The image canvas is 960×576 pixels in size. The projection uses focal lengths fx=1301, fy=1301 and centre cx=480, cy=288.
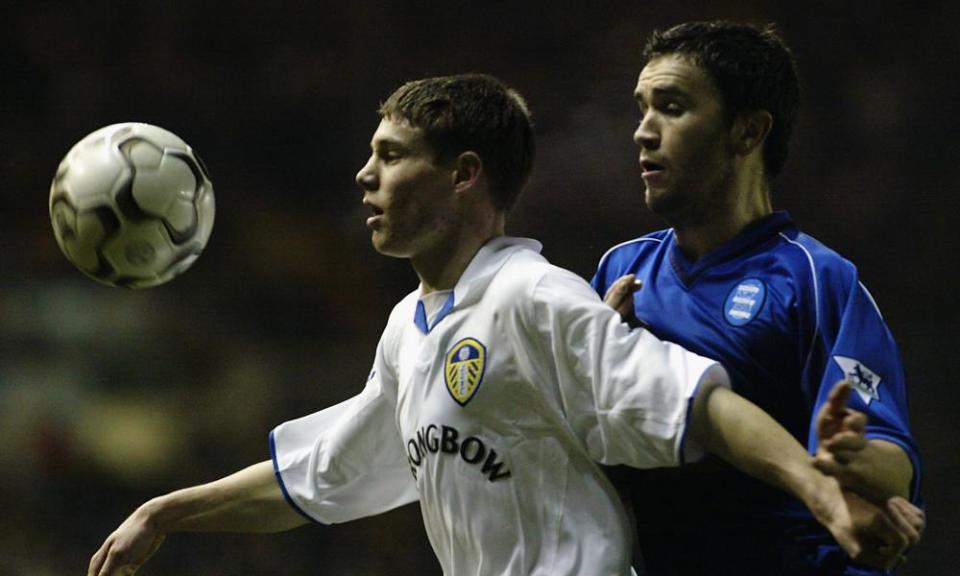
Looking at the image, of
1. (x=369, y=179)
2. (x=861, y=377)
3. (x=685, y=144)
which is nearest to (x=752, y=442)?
(x=861, y=377)

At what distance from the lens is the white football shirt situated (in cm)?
217

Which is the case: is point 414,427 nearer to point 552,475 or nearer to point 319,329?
point 552,475

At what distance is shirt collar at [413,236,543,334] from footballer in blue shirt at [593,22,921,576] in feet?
0.73

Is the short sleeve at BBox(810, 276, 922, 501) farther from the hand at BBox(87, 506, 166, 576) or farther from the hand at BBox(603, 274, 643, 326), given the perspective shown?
the hand at BBox(87, 506, 166, 576)

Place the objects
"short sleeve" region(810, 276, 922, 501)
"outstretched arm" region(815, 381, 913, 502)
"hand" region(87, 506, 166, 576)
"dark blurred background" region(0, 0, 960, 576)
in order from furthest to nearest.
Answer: "dark blurred background" region(0, 0, 960, 576) → "hand" region(87, 506, 166, 576) → "short sleeve" region(810, 276, 922, 501) → "outstretched arm" region(815, 381, 913, 502)

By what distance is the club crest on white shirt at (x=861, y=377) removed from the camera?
7.41 ft

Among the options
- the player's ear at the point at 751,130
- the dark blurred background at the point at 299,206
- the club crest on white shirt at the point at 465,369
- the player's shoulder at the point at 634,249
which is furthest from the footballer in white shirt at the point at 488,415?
the dark blurred background at the point at 299,206

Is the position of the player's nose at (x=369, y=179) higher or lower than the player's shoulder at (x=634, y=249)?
higher

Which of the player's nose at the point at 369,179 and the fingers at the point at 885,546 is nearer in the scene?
the fingers at the point at 885,546

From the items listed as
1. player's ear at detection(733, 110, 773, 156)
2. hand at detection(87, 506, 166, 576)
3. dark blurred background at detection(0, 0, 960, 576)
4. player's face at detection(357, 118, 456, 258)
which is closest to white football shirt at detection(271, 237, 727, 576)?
player's face at detection(357, 118, 456, 258)

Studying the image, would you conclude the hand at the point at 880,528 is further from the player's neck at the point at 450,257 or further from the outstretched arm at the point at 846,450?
the player's neck at the point at 450,257

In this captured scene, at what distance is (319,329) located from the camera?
18.0 feet

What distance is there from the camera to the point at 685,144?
8.50 ft

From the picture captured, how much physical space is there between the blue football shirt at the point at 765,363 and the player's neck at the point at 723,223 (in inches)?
1.1
